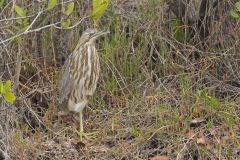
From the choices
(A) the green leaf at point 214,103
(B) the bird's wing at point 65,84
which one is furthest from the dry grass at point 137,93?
(B) the bird's wing at point 65,84

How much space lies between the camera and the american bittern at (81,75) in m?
5.49

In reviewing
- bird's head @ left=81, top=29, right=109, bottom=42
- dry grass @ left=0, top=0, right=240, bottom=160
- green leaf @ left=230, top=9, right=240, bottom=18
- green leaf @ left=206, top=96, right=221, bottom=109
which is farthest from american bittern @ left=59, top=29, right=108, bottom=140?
green leaf @ left=230, top=9, right=240, bottom=18

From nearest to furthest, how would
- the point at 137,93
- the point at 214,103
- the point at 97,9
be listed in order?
the point at 97,9
the point at 214,103
the point at 137,93

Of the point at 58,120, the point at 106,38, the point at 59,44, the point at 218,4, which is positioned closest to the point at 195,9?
the point at 218,4

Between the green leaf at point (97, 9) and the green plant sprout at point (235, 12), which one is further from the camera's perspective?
the green plant sprout at point (235, 12)

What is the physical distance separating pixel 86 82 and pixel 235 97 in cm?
124

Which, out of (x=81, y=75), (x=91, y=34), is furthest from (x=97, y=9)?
(x=81, y=75)

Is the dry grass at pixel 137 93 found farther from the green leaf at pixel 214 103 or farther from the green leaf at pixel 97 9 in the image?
the green leaf at pixel 97 9

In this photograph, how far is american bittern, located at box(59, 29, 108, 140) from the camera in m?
5.49

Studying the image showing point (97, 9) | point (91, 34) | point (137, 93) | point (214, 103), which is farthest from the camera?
point (137, 93)

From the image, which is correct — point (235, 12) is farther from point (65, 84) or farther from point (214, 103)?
point (65, 84)

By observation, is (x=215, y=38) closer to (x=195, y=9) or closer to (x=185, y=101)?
(x=195, y=9)

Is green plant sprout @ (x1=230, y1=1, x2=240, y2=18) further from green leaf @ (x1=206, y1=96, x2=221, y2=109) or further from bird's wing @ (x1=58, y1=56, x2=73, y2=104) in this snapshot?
bird's wing @ (x1=58, y1=56, x2=73, y2=104)

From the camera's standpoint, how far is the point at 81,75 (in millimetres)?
5512
